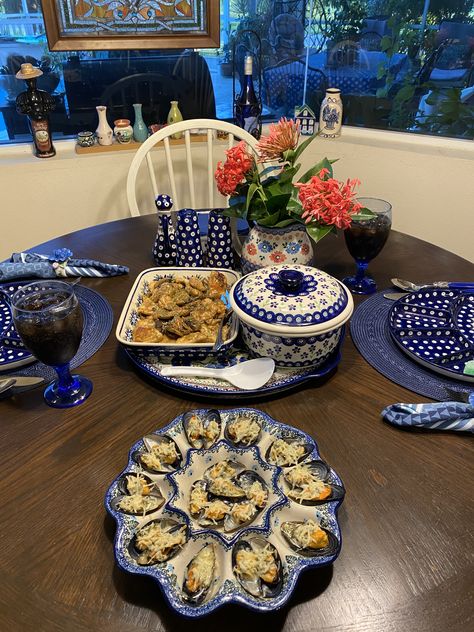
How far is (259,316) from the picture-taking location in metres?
0.81

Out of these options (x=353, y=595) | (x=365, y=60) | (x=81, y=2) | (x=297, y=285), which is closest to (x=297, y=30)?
(x=365, y=60)

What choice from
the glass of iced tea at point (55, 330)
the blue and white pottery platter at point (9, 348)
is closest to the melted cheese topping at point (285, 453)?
the glass of iced tea at point (55, 330)

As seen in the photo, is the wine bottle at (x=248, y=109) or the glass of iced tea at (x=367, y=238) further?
the wine bottle at (x=248, y=109)

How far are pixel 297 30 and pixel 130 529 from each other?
248 centimetres

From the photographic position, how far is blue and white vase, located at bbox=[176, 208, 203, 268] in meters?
1.12

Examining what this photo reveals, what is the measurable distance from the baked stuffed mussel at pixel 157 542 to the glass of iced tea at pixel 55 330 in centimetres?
31

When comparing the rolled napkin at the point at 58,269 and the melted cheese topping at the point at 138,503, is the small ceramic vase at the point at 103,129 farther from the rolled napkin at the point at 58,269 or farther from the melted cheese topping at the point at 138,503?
the melted cheese topping at the point at 138,503

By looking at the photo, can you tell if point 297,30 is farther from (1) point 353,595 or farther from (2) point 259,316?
(1) point 353,595

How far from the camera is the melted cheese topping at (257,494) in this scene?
23.4 inches

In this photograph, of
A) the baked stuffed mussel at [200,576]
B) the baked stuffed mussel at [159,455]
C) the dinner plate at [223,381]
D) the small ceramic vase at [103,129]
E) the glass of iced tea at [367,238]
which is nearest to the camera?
the baked stuffed mussel at [200,576]

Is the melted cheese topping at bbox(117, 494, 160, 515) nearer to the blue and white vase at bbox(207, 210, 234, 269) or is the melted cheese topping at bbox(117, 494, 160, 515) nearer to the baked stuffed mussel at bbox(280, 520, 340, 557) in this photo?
the baked stuffed mussel at bbox(280, 520, 340, 557)

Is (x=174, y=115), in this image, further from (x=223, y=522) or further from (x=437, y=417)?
(x=223, y=522)

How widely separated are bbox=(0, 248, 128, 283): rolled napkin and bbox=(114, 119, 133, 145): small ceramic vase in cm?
126

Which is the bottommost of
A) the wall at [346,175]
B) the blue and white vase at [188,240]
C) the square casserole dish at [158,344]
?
the wall at [346,175]
